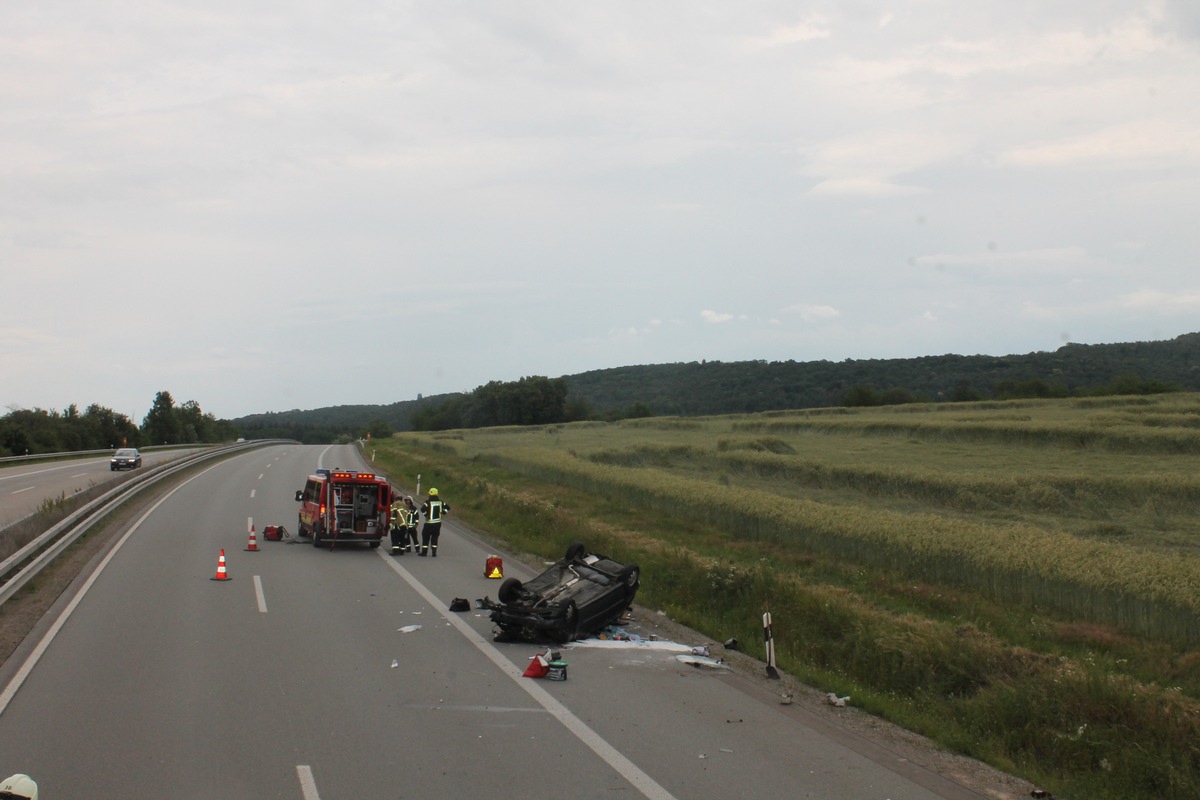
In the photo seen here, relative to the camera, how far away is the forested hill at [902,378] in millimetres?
103938

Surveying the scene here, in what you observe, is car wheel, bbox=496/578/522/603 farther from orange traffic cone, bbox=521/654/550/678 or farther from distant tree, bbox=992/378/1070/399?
distant tree, bbox=992/378/1070/399

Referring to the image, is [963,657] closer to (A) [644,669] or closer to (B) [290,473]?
(A) [644,669]

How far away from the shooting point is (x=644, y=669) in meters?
11.5

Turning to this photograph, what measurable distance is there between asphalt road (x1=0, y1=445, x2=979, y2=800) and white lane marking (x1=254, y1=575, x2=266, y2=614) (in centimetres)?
9

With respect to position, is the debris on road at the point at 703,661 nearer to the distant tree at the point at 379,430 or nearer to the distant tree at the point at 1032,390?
the distant tree at the point at 1032,390

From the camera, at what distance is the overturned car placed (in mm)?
12625

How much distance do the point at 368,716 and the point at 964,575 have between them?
34.7 feet

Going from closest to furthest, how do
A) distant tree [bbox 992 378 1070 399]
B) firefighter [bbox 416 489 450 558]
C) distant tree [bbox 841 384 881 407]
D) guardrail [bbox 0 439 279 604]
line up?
guardrail [bbox 0 439 279 604] < firefighter [bbox 416 489 450 558] < distant tree [bbox 992 378 1070 399] < distant tree [bbox 841 384 881 407]

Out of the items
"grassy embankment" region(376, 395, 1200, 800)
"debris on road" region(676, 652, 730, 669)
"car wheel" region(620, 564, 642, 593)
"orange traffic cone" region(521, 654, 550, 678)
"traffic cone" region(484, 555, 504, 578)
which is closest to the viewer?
"grassy embankment" region(376, 395, 1200, 800)

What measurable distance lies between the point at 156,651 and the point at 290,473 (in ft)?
124

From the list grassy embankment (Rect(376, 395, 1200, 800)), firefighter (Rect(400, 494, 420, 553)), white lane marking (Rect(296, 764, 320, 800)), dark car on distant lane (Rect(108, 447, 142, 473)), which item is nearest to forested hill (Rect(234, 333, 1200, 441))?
grassy embankment (Rect(376, 395, 1200, 800))

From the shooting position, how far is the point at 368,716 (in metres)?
9.12

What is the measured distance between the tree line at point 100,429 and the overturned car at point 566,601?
53.7 m

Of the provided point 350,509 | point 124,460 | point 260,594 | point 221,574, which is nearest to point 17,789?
point 260,594
